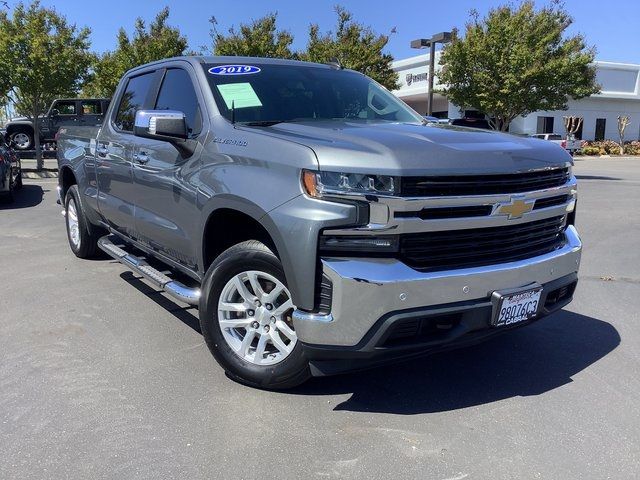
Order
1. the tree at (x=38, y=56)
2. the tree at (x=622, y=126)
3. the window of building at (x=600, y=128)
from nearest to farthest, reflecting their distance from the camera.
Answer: the tree at (x=38, y=56) → the tree at (x=622, y=126) → the window of building at (x=600, y=128)

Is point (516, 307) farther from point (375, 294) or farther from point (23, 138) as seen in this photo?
point (23, 138)

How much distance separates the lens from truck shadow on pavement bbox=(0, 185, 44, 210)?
11.8m

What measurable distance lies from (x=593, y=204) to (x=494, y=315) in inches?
428

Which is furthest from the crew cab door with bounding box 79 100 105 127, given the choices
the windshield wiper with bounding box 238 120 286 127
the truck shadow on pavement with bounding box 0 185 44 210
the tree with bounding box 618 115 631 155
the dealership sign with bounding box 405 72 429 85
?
the tree with bounding box 618 115 631 155

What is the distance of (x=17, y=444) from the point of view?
2949 millimetres

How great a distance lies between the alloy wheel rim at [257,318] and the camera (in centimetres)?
332

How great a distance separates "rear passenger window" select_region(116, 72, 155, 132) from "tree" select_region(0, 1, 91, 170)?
47.3 ft

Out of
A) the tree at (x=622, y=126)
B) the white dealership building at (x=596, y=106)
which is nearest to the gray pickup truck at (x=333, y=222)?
the white dealership building at (x=596, y=106)

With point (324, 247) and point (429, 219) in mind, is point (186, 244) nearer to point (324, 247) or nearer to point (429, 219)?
point (324, 247)

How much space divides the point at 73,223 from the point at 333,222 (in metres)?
5.16

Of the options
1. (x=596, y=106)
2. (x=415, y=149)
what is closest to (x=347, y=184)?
(x=415, y=149)

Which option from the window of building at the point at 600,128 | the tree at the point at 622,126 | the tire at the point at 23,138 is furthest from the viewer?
the window of building at the point at 600,128

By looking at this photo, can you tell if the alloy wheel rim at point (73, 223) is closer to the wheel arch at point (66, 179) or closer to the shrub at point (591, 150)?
the wheel arch at point (66, 179)

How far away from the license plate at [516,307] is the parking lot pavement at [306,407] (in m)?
0.55
